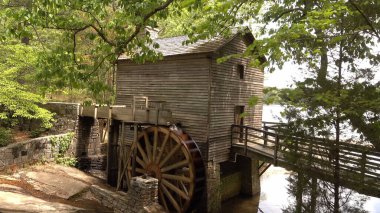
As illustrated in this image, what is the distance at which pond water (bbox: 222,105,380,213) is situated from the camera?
615cm

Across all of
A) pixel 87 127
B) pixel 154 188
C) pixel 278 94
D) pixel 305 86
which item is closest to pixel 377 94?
pixel 305 86

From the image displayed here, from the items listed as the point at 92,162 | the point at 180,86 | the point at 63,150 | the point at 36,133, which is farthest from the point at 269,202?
the point at 36,133

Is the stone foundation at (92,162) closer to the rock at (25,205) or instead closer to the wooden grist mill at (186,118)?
the wooden grist mill at (186,118)

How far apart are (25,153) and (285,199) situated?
14351 mm

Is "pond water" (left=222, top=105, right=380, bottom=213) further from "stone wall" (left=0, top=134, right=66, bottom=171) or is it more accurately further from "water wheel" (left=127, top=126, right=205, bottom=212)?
"stone wall" (left=0, top=134, right=66, bottom=171)

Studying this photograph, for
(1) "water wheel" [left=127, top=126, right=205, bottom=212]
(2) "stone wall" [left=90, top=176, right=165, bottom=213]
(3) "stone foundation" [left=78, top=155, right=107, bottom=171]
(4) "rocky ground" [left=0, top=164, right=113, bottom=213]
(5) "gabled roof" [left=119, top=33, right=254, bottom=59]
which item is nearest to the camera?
(4) "rocky ground" [left=0, top=164, right=113, bottom=213]

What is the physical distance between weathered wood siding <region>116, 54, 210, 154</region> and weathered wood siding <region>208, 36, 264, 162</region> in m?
0.41

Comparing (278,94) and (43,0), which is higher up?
(43,0)

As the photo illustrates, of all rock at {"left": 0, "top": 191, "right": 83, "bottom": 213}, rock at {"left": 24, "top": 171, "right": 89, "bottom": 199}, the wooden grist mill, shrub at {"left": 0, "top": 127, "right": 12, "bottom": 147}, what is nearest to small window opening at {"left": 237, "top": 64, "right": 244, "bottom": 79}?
the wooden grist mill

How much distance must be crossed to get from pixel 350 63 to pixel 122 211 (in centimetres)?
930

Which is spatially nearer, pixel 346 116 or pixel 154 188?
pixel 346 116

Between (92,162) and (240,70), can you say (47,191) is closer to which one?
(92,162)

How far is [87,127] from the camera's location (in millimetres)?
17875

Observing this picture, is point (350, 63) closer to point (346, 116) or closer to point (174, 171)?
point (346, 116)
